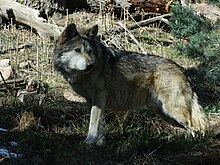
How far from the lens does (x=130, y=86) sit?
7.06 m

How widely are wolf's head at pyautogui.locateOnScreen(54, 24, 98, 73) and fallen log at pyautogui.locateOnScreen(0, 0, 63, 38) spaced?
5249mm

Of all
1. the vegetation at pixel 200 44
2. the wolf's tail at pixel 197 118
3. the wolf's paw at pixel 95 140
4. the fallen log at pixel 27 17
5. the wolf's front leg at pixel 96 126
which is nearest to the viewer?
the wolf's paw at pixel 95 140

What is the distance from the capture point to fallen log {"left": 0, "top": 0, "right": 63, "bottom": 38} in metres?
11.8

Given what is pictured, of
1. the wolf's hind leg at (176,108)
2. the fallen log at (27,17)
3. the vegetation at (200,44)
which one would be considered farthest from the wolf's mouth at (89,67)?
the fallen log at (27,17)

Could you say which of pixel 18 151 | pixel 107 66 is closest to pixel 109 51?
pixel 107 66

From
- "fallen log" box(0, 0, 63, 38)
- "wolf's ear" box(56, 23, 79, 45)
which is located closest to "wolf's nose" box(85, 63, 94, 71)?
"wolf's ear" box(56, 23, 79, 45)

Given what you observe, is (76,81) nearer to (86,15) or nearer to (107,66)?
(107,66)

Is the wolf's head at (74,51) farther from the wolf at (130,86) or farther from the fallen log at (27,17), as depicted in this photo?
the fallen log at (27,17)

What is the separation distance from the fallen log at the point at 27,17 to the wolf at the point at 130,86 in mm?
4991

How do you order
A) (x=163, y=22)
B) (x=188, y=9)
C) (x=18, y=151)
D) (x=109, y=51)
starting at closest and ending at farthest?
(x=18, y=151) → (x=109, y=51) → (x=188, y=9) → (x=163, y=22)

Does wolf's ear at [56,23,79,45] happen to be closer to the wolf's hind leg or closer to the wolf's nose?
the wolf's nose

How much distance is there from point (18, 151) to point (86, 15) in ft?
31.7

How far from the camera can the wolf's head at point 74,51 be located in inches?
242

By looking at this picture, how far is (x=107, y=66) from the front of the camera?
6746 mm
